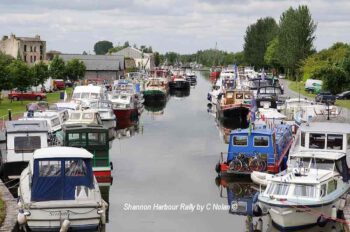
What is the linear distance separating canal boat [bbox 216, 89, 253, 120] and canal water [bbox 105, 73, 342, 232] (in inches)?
162

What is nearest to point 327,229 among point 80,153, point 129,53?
point 80,153

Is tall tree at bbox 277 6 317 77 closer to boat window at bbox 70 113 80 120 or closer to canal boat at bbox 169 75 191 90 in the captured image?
canal boat at bbox 169 75 191 90

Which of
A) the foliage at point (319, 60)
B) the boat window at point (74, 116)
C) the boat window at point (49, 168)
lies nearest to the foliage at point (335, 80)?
the foliage at point (319, 60)

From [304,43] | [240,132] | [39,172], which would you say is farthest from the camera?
[304,43]

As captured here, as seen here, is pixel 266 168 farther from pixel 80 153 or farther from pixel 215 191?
pixel 80 153

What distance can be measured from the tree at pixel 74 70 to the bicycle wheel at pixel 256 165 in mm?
69533

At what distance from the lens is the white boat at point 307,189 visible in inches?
942

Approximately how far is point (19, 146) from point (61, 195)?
9.27m

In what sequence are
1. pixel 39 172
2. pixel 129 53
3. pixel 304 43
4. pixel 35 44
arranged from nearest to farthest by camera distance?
pixel 39 172 < pixel 304 43 < pixel 35 44 < pixel 129 53

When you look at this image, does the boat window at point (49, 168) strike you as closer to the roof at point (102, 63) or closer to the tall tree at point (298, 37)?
the tall tree at point (298, 37)

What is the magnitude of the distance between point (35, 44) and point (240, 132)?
400 feet

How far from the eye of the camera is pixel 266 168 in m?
33.2

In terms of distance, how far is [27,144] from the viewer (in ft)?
105

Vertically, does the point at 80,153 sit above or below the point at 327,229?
above
